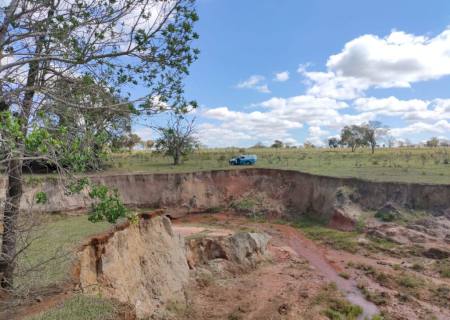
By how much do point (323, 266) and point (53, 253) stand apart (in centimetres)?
1251

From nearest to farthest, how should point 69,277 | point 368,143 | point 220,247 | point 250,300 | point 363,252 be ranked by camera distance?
1. point 69,277
2. point 250,300
3. point 220,247
4. point 363,252
5. point 368,143

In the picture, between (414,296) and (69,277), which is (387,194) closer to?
(414,296)

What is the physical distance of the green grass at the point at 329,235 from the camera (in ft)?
69.2

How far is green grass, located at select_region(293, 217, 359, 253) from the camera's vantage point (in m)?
21.1

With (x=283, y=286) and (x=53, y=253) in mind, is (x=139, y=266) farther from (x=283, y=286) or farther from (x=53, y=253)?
(x=283, y=286)

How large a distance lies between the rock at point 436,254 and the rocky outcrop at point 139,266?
11435mm

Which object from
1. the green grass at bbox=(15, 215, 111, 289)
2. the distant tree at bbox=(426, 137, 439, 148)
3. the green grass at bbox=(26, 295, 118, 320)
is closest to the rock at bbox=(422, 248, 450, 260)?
the green grass at bbox=(15, 215, 111, 289)

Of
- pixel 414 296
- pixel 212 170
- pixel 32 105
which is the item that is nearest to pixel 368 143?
pixel 212 170

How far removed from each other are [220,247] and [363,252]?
763 cm

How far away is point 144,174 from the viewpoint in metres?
31.3

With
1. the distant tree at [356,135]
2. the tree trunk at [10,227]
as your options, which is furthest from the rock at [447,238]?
the distant tree at [356,135]

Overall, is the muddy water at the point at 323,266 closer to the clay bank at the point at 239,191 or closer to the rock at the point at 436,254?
the clay bank at the point at 239,191

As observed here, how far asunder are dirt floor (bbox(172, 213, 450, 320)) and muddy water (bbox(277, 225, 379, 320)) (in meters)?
0.03

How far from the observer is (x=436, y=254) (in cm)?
1844
